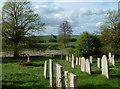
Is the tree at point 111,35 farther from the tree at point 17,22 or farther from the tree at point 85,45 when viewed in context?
the tree at point 17,22

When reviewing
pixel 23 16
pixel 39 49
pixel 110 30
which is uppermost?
pixel 23 16

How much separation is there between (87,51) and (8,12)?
581 inches

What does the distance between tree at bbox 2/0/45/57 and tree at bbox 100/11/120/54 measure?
948 centimetres

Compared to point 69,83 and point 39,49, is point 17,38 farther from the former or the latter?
point 69,83

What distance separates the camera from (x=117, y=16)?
3316 cm

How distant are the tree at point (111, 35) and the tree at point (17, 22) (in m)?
9.48

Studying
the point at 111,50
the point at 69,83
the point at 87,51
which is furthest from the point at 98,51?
the point at 69,83

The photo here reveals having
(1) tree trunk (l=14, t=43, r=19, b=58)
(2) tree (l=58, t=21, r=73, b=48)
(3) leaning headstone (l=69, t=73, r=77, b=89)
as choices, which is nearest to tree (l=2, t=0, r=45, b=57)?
(1) tree trunk (l=14, t=43, r=19, b=58)

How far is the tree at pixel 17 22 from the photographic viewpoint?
3356 cm

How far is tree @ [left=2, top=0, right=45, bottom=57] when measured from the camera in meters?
33.6

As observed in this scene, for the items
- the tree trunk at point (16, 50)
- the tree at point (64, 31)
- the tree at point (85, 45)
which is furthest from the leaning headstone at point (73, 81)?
the tree at point (64, 31)

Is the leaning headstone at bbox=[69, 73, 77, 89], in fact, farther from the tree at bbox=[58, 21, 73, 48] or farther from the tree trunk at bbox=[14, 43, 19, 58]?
the tree at bbox=[58, 21, 73, 48]

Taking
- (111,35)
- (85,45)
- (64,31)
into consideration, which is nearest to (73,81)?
(85,45)

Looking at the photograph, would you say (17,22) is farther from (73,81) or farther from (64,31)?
(73,81)
